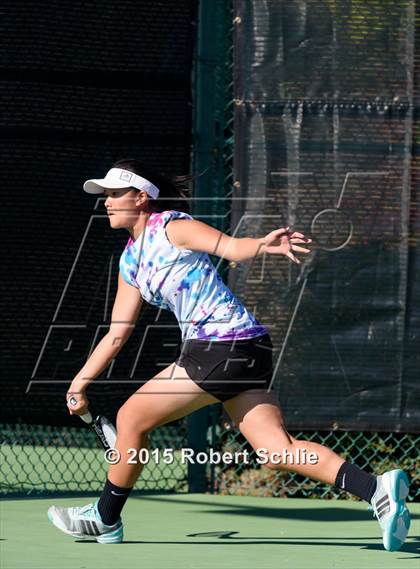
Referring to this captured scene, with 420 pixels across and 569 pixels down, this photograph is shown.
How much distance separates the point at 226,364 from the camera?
16.4 feet

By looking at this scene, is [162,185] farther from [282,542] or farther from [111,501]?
[282,542]

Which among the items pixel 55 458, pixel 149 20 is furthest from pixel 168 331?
pixel 55 458

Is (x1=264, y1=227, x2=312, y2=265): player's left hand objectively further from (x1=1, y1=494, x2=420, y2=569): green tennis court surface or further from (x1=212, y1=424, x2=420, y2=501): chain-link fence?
(x1=212, y1=424, x2=420, y2=501): chain-link fence

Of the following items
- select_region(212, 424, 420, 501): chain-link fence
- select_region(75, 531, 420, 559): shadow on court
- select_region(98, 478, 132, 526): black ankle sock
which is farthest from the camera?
select_region(212, 424, 420, 501): chain-link fence

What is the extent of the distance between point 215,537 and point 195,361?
111 centimetres

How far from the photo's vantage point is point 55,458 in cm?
913

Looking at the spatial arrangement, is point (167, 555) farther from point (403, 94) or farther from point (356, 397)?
point (403, 94)


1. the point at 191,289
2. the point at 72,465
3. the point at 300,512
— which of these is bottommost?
the point at 72,465

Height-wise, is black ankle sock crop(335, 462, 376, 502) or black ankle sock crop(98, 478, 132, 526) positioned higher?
black ankle sock crop(335, 462, 376, 502)

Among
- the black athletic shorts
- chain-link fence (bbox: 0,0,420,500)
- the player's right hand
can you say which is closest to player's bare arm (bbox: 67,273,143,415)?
the player's right hand

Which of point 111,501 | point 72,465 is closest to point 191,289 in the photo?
point 111,501

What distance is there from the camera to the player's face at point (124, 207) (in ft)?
17.4

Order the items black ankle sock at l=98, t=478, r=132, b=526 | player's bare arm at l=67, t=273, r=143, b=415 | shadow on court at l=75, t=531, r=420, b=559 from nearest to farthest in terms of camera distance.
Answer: player's bare arm at l=67, t=273, r=143, b=415, black ankle sock at l=98, t=478, r=132, b=526, shadow on court at l=75, t=531, r=420, b=559

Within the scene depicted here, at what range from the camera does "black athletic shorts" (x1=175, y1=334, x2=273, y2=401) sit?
16.5 ft
